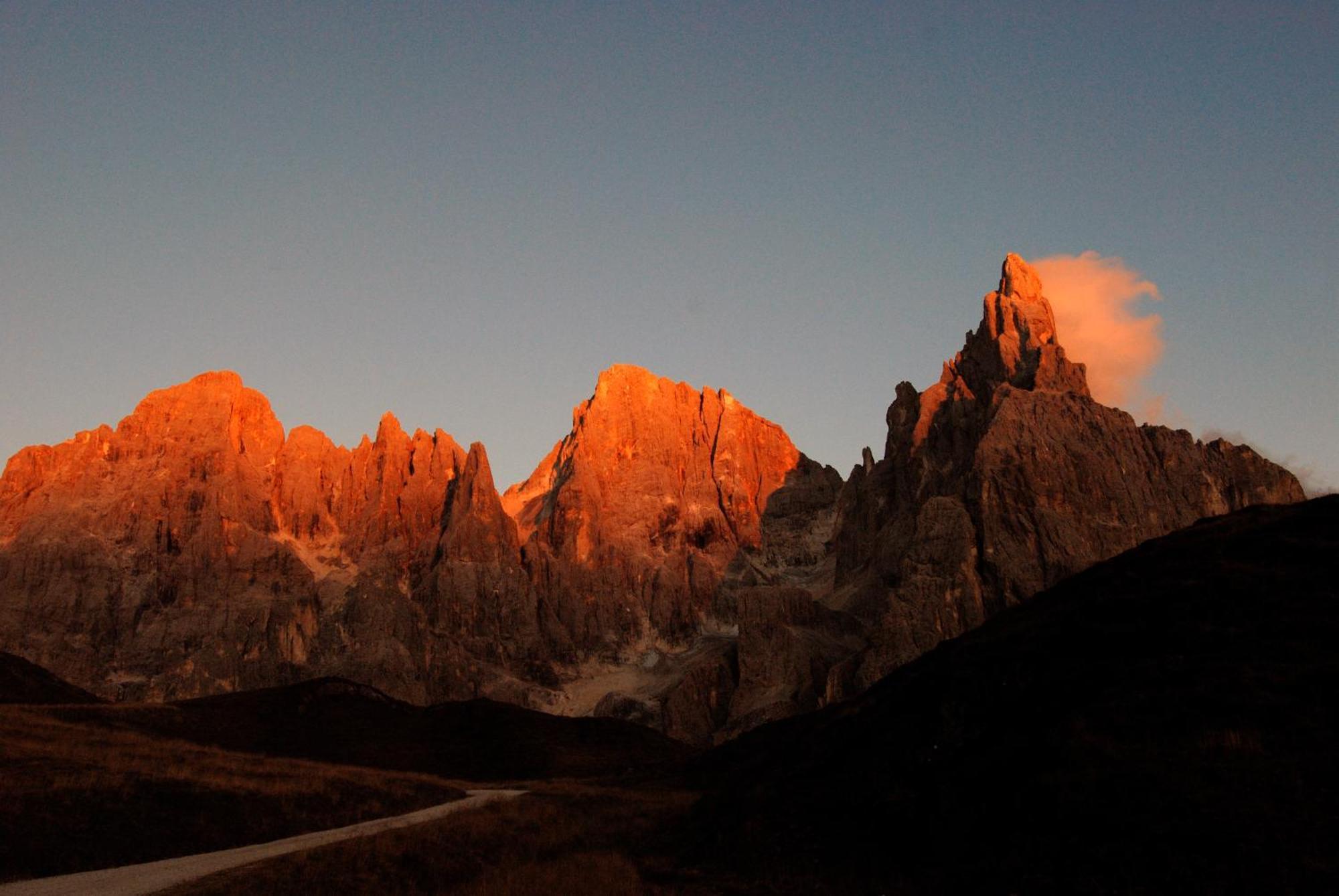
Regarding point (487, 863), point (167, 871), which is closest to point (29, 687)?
point (167, 871)

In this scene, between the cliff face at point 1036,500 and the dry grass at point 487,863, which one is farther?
the cliff face at point 1036,500

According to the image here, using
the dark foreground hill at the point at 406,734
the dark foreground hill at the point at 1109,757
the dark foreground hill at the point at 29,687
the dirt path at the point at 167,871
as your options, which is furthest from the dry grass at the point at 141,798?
the dark foreground hill at the point at 29,687

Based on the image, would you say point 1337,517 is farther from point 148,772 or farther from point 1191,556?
point 148,772

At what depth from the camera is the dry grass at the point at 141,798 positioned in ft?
82.3

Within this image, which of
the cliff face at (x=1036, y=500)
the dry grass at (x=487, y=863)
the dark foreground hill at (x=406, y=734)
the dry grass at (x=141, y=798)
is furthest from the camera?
the cliff face at (x=1036, y=500)

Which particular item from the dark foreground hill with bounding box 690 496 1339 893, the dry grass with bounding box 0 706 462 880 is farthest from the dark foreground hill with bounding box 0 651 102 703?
the dark foreground hill with bounding box 690 496 1339 893

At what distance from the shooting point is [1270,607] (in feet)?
80.5

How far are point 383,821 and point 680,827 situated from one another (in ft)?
39.2

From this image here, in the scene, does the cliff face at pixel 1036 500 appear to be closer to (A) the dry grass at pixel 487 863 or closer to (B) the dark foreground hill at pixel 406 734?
(B) the dark foreground hill at pixel 406 734

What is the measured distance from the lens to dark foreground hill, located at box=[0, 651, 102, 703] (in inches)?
2697

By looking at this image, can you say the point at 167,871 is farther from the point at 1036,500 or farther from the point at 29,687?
the point at 1036,500

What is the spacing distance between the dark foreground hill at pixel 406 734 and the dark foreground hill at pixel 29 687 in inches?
292

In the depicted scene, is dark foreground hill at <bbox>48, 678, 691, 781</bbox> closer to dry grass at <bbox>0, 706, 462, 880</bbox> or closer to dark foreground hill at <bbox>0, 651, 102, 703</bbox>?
dark foreground hill at <bbox>0, 651, 102, 703</bbox>

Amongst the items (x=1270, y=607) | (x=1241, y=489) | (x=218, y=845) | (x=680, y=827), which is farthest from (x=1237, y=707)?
(x=1241, y=489)
